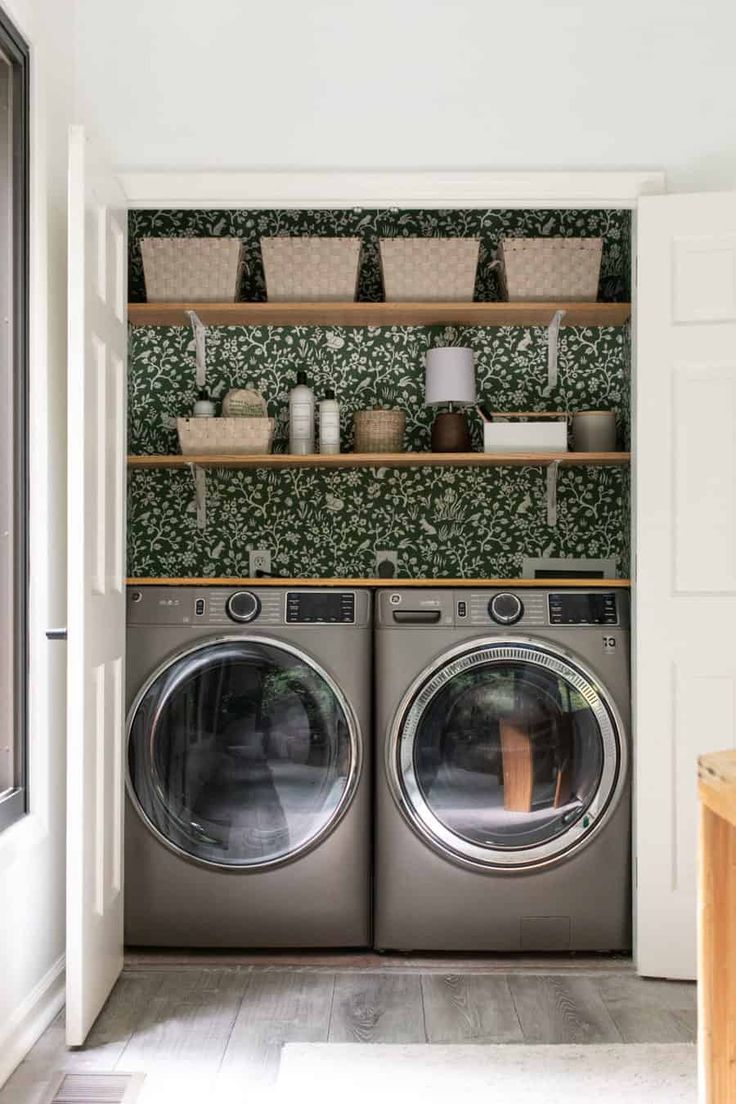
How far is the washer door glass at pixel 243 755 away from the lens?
111 inches

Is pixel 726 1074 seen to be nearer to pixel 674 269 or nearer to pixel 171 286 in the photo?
pixel 674 269

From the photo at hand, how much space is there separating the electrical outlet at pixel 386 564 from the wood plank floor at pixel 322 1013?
1.21 meters

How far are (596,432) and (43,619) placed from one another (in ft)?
5.69

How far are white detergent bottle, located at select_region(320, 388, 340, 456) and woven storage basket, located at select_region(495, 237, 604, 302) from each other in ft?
2.10

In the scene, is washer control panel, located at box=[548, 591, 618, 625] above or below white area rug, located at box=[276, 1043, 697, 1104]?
above

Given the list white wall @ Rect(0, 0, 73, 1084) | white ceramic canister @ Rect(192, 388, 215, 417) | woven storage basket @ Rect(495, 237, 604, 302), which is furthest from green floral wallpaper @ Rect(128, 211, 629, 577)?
white wall @ Rect(0, 0, 73, 1084)

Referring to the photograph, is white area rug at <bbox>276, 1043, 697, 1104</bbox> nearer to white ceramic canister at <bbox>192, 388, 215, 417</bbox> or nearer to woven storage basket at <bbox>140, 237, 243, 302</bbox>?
white ceramic canister at <bbox>192, 388, 215, 417</bbox>

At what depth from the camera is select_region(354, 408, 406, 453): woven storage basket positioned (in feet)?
10.5

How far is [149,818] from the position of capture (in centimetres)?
282

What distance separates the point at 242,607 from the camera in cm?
288

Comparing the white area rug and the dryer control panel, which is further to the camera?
the dryer control panel

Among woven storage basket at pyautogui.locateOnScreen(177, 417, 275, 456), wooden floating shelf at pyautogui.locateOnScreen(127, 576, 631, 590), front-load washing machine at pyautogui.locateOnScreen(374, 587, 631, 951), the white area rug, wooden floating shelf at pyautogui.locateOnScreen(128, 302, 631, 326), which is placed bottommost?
the white area rug

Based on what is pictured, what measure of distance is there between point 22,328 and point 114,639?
77 centimetres

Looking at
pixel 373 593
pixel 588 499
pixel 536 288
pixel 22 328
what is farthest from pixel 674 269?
pixel 22 328
